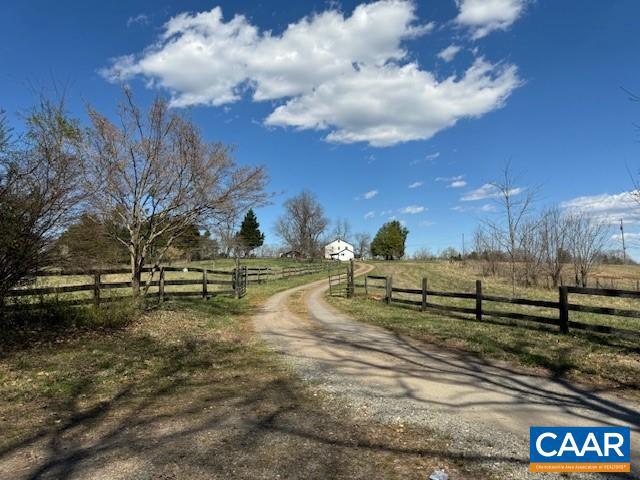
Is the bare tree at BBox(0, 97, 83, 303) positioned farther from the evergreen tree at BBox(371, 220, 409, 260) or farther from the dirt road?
the evergreen tree at BBox(371, 220, 409, 260)

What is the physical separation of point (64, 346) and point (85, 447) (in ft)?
16.7

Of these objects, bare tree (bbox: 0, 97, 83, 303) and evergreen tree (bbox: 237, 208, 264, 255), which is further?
evergreen tree (bbox: 237, 208, 264, 255)

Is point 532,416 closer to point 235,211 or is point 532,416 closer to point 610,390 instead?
point 610,390

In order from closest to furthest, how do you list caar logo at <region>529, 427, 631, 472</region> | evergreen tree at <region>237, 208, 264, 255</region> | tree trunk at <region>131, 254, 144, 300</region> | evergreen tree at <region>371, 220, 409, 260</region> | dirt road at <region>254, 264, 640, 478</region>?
caar logo at <region>529, 427, 631, 472</region> → dirt road at <region>254, 264, 640, 478</region> → tree trunk at <region>131, 254, 144, 300</region> → evergreen tree at <region>237, 208, 264, 255</region> → evergreen tree at <region>371, 220, 409, 260</region>

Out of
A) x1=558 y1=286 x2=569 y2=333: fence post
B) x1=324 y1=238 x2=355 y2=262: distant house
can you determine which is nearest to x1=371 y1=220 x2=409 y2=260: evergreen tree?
x1=324 y1=238 x2=355 y2=262: distant house

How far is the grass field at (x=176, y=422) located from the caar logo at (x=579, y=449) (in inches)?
29.7

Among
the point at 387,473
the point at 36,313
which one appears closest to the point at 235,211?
the point at 36,313

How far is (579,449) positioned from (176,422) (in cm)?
426

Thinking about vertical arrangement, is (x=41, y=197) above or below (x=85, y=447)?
above

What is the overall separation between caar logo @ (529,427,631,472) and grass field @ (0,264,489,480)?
75 centimetres

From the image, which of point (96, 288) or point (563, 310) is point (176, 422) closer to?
point (96, 288)

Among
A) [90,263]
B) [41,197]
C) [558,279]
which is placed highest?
[41,197]

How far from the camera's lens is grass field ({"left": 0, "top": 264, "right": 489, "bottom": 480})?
389cm

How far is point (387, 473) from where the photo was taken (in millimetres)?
3734
